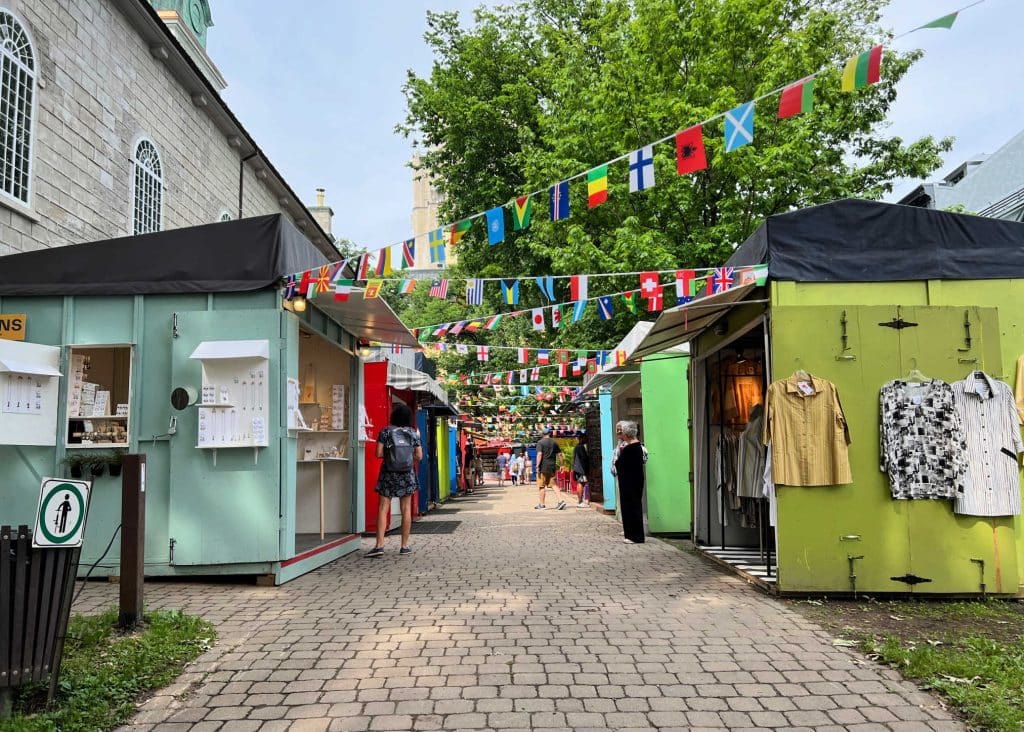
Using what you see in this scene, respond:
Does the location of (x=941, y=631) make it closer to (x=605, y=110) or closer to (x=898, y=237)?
(x=898, y=237)

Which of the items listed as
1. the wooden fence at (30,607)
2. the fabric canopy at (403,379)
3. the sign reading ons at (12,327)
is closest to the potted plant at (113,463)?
the sign reading ons at (12,327)

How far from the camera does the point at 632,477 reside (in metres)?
11.0

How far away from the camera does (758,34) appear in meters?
18.1

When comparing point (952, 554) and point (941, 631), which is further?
point (952, 554)

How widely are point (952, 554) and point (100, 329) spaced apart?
26.7 ft

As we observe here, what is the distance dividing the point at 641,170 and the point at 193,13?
19.5 metres

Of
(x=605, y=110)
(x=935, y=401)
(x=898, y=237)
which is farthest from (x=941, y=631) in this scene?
(x=605, y=110)

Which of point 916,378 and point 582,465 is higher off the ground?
point 916,378

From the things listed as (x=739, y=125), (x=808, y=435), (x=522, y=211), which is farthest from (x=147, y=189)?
(x=808, y=435)

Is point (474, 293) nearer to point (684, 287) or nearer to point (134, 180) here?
point (684, 287)

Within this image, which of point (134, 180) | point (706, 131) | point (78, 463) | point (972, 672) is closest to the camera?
point (972, 672)

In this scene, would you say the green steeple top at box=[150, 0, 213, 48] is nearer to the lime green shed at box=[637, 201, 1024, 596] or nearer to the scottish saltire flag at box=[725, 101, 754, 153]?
the scottish saltire flag at box=[725, 101, 754, 153]

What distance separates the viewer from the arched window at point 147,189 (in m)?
14.0

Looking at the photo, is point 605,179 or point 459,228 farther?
point 459,228
